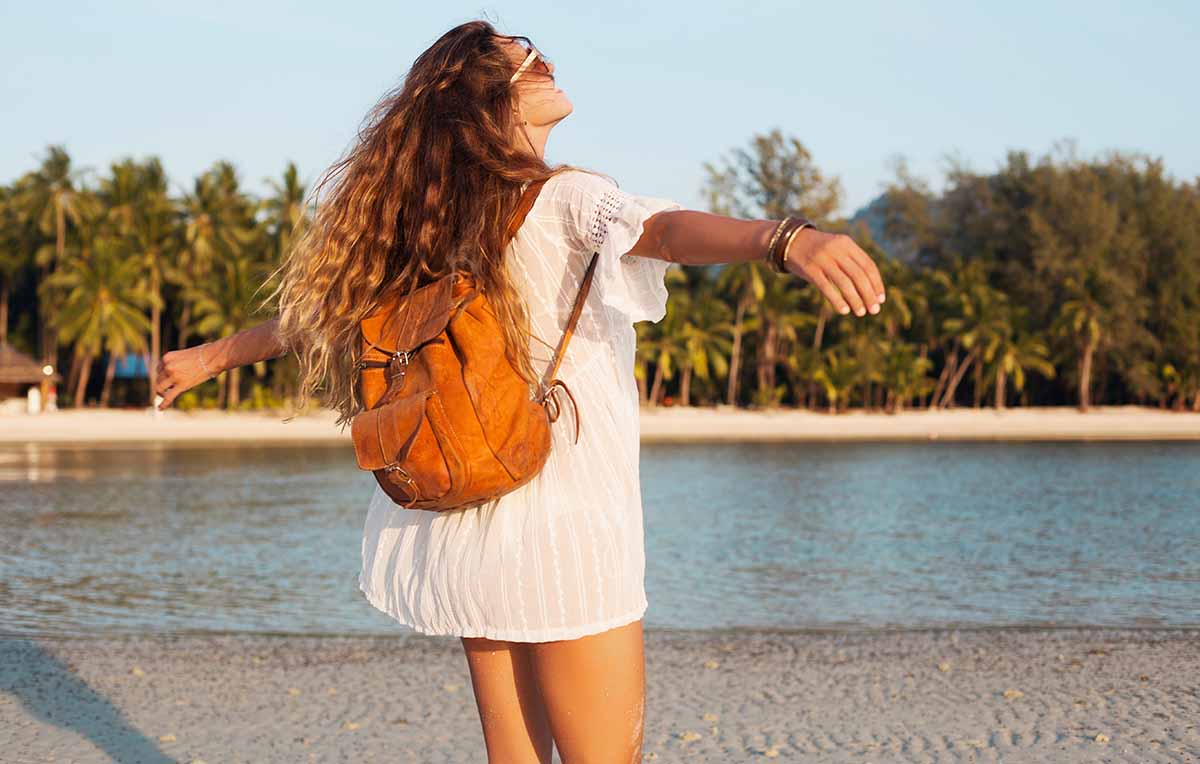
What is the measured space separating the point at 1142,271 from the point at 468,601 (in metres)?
59.8

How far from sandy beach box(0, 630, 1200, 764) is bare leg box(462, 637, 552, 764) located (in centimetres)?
266

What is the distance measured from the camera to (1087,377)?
177 ft

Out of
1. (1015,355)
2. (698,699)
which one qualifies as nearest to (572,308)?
(698,699)

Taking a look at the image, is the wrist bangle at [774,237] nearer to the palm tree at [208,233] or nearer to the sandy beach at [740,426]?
the sandy beach at [740,426]

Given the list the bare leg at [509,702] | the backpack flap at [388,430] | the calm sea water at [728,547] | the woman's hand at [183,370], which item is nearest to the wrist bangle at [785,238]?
the backpack flap at [388,430]

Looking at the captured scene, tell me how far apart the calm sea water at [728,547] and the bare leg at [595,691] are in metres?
6.32

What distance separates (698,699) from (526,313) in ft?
13.6

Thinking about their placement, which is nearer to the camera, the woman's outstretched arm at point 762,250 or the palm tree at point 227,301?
the woman's outstretched arm at point 762,250

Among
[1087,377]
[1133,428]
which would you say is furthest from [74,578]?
[1087,377]

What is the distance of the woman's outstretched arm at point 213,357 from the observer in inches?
90.8

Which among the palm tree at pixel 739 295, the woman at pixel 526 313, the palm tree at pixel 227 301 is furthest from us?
the palm tree at pixel 739 295

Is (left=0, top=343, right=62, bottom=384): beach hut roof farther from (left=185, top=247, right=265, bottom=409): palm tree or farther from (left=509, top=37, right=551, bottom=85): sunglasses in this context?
(left=509, top=37, right=551, bottom=85): sunglasses

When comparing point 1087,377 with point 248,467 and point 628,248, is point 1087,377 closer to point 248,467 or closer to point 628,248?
point 248,467

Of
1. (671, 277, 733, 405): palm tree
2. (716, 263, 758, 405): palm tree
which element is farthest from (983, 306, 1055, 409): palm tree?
(671, 277, 733, 405): palm tree
